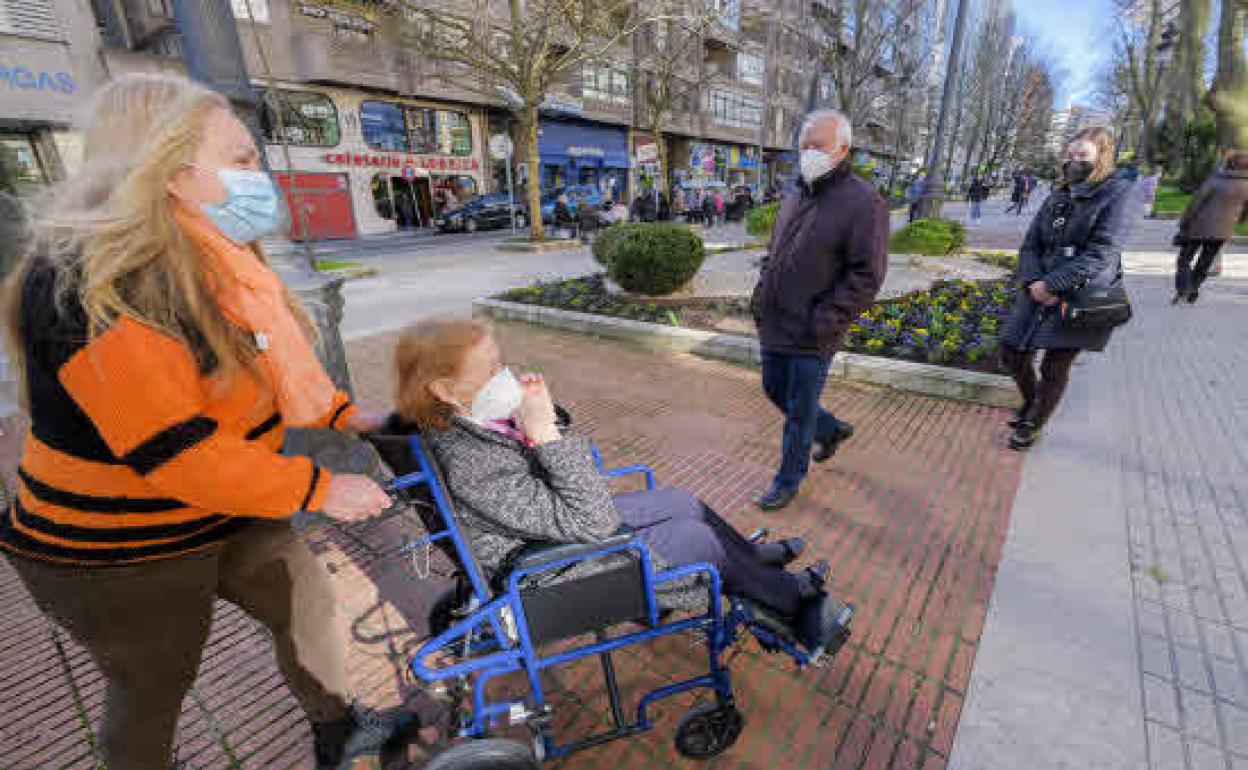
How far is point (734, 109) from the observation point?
130ft

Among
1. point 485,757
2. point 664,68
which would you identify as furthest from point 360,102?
point 485,757

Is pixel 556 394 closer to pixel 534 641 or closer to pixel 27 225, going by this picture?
pixel 534 641

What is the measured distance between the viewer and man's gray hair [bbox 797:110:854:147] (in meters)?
2.71

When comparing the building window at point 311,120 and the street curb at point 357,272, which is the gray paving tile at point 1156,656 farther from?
the building window at point 311,120

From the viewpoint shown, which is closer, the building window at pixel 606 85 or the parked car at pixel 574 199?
the parked car at pixel 574 199

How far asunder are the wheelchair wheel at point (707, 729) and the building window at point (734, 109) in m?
40.1

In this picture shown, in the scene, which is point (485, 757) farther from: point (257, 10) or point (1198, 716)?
point (257, 10)

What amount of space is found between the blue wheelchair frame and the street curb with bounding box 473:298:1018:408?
3.56 metres

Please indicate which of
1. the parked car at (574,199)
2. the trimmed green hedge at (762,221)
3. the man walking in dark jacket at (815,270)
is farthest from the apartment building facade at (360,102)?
the man walking in dark jacket at (815,270)

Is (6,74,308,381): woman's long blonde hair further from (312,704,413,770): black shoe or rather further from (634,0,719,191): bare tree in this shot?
(634,0,719,191): bare tree

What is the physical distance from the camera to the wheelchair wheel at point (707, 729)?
5.76 ft

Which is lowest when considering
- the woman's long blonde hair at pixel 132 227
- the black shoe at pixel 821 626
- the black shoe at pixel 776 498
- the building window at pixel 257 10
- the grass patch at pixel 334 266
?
the black shoe at pixel 776 498

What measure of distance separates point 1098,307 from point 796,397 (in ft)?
Result: 6.35

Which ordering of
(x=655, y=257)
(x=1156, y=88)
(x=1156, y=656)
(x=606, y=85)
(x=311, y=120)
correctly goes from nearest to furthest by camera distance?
(x=1156, y=656) < (x=655, y=257) < (x=311, y=120) < (x=1156, y=88) < (x=606, y=85)
